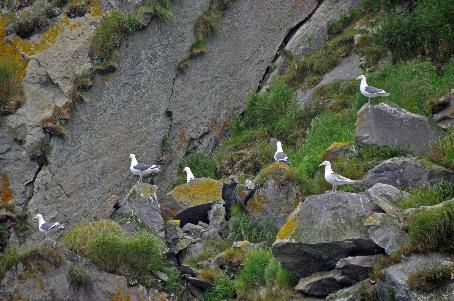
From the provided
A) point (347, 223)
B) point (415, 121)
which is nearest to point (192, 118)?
point (415, 121)

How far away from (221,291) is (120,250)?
1789 mm

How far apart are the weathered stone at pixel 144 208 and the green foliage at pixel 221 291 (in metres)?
1.64

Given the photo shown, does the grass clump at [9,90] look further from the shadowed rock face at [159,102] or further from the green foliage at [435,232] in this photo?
the green foliage at [435,232]

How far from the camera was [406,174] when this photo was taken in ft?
48.3

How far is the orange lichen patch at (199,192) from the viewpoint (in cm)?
1689

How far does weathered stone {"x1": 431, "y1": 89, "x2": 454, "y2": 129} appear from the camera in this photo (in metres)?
16.8

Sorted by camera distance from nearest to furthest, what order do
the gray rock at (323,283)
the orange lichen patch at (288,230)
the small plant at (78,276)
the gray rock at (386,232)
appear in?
the gray rock at (386,232)
the gray rock at (323,283)
the orange lichen patch at (288,230)
the small plant at (78,276)

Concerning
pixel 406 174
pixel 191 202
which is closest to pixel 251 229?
pixel 191 202

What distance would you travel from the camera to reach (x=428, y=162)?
14789 millimetres

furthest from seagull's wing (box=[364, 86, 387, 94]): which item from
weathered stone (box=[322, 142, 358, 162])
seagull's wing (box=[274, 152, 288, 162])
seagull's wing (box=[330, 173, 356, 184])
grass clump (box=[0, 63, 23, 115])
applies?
grass clump (box=[0, 63, 23, 115])

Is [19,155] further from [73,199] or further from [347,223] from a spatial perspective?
[347,223]

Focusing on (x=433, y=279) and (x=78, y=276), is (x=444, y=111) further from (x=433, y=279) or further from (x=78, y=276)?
(x=78, y=276)

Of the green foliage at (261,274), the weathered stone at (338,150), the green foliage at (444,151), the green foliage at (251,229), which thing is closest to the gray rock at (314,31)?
the weathered stone at (338,150)

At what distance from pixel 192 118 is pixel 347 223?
8674 millimetres
